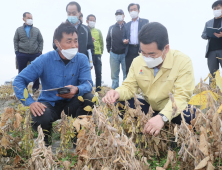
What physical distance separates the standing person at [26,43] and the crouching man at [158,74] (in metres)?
4.35

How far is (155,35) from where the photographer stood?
2.12m

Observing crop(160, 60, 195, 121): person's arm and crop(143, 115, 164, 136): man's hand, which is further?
crop(160, 60, 195, 121): person's arm

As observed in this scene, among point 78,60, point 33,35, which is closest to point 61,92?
point 78,60

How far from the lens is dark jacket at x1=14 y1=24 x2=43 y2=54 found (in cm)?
611

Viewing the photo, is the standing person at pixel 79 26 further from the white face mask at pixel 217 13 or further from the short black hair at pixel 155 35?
the white face mask at pixel 217 13

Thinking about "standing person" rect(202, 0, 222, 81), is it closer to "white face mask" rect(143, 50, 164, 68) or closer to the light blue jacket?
"white face mask" rect(143, 50, 164, 68)

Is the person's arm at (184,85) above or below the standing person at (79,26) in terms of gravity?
below

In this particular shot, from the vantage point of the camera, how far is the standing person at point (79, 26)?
13.9 ft

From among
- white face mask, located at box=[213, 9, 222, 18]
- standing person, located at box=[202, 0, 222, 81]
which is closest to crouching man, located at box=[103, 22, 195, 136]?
standing person, located at box=[202, 0, 222, 81]

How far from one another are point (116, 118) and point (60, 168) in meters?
0.71

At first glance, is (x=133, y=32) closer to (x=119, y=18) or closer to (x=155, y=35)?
(x=119, y=18)

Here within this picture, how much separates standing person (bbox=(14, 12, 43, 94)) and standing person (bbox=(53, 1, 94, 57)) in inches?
84.4

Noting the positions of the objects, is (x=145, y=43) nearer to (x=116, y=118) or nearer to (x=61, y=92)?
(x=116, y=118)

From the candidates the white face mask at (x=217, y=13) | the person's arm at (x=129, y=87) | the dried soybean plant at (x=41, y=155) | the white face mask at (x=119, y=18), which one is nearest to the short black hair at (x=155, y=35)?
the person's arm at (x=129, y=87)
